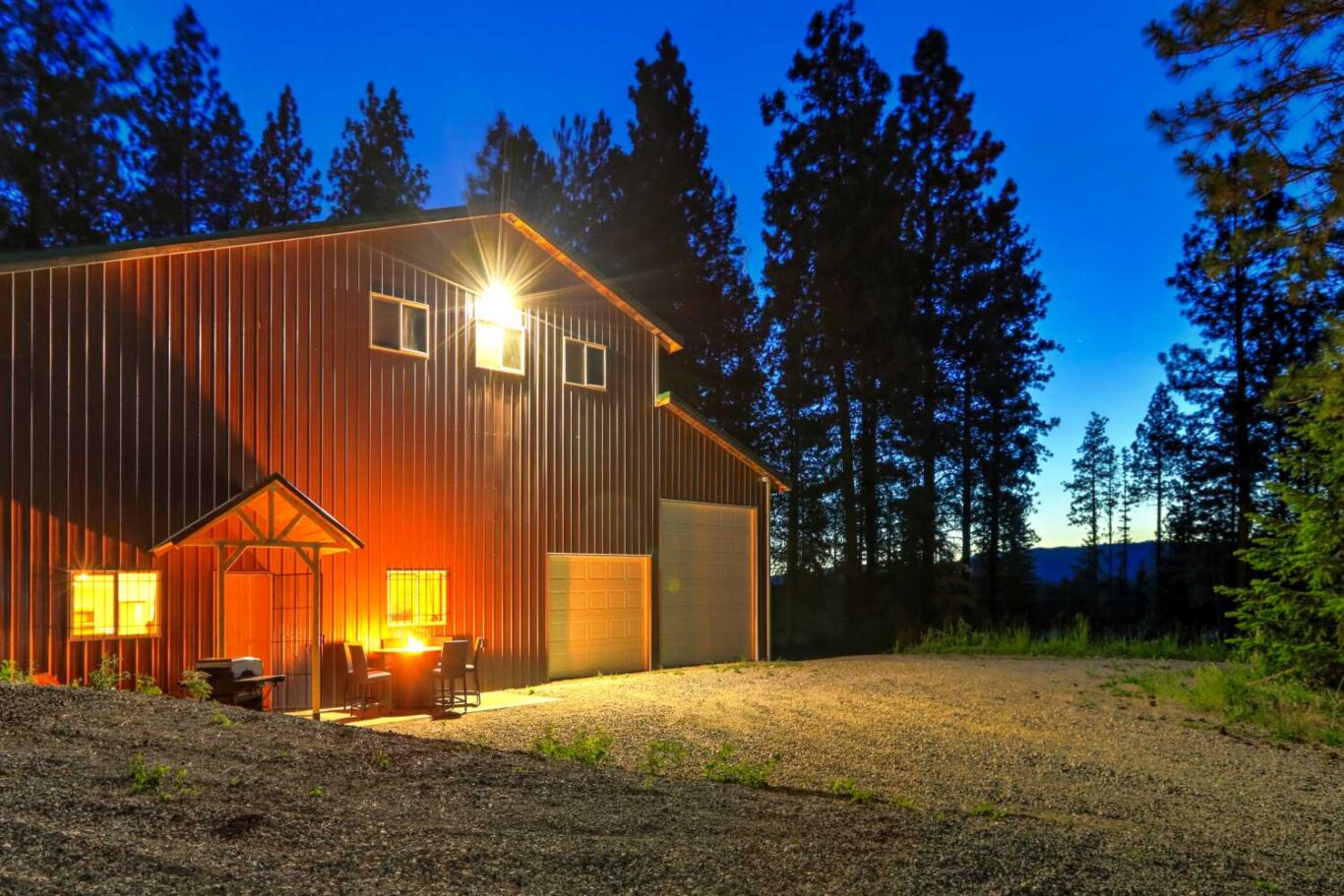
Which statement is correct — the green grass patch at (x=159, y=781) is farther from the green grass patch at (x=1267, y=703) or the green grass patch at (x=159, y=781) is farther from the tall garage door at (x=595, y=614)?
the green grass patch at (x=1267, y=703)

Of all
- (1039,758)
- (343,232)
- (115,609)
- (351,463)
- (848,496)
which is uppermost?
(343,232)

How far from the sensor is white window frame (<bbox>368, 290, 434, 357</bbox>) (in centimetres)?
1290

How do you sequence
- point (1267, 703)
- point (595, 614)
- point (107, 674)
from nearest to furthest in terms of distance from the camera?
point (107, 674), point (1267, 703), point (595, 614)

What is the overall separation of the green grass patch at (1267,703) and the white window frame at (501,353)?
10.0m

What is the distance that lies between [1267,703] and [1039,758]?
177 inches

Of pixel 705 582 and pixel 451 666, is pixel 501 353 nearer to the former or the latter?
pixel 451 666

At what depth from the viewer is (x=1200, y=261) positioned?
26.5ft

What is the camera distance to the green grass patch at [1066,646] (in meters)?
19.4

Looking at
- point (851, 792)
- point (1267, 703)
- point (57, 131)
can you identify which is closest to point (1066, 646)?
point (1267, 703)

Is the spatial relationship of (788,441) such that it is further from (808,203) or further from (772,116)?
(772,116)

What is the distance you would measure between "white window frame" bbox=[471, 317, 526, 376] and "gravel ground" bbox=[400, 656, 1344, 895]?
4718 mm

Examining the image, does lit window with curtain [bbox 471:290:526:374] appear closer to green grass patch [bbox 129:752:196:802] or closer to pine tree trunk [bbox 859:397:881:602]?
green grass patch [bbox 129:752:196:802]

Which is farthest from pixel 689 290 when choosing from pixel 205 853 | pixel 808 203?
pixel 205 853

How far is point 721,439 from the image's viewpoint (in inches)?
703
